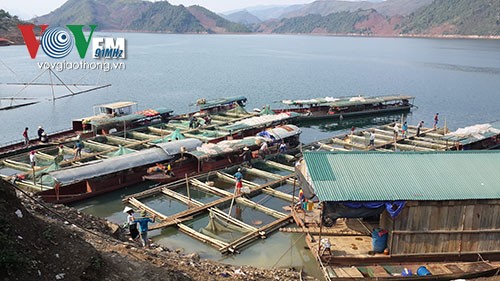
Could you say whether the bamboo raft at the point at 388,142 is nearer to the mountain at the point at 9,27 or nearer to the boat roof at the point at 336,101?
the boat roof at the point at 336,101

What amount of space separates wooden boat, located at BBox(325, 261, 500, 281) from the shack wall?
51cm

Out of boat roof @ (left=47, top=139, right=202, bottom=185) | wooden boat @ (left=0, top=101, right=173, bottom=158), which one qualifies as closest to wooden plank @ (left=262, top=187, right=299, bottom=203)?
boat roof @ (left=47, top=139, right=202, bottom=185)

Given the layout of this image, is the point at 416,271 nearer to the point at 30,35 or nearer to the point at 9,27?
the point at 30,35

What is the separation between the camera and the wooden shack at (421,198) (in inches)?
594

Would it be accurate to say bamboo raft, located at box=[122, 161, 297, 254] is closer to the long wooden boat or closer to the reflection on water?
the reflection on water

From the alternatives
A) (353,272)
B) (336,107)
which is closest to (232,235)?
(353,272)

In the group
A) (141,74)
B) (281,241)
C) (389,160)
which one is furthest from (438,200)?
(141,74)

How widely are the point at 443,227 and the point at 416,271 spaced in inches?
76.0

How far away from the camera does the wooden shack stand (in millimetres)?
15086

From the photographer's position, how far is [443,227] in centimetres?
1548

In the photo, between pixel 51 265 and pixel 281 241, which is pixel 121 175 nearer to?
pixel 281 241

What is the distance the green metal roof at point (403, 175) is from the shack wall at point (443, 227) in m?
0.44

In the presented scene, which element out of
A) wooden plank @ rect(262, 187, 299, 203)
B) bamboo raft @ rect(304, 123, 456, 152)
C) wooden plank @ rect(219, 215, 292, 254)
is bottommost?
wooden plank @ rect(219, 215, 292, 254)

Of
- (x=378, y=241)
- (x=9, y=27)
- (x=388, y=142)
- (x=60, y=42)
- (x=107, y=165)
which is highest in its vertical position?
(x=9, y=27)
